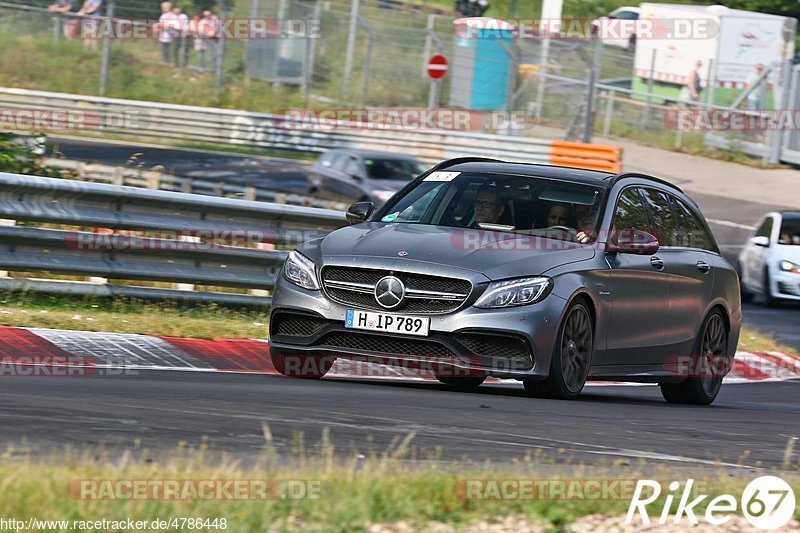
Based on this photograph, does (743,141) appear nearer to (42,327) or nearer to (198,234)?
(198,234)

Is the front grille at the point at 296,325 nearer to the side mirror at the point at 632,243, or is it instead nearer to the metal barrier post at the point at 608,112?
the side mirror at the point at 632,243

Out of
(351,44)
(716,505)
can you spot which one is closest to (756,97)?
(351,44)

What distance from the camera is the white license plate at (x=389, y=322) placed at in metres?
8.36

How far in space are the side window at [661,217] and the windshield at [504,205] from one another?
82cm

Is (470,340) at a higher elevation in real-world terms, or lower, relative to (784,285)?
higher

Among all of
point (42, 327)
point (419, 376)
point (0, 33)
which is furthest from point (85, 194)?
point (0, 33)

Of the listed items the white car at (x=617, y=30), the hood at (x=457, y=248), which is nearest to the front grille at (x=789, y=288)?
the hood at (x=457, y=248)

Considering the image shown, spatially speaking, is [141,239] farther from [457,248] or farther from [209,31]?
[209,31]

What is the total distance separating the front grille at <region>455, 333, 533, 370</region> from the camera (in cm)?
835

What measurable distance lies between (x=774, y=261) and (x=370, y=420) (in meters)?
15.1

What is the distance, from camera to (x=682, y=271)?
34.0ft

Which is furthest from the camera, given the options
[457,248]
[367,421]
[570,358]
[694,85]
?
[694,85]

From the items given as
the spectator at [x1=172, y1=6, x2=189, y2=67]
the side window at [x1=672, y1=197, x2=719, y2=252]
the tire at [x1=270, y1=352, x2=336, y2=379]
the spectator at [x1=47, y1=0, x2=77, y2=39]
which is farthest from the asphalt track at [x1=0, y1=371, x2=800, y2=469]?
the spectator at [x1=172, y1=6, x2=189, y2=67]

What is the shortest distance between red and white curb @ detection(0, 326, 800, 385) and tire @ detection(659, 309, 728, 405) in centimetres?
186
